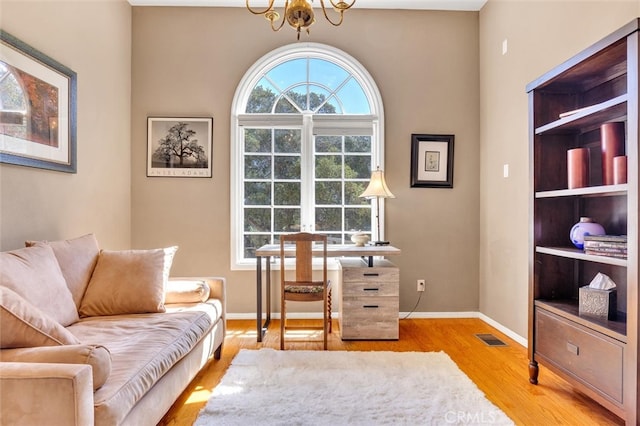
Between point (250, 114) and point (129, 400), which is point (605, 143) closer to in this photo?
point (129, 400)

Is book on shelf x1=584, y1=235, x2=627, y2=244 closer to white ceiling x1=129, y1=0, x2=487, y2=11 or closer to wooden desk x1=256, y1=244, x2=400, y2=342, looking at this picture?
wooden desk x1=256, y1=244, x2=400, y2=342

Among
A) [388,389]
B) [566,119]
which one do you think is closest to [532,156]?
[566,119]

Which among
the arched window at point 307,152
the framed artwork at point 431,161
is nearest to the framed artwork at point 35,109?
the arched window at point 307,152

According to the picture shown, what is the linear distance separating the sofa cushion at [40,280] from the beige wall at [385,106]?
5.20ft

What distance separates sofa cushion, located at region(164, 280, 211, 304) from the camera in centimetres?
239

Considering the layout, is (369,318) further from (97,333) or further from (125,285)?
(97,333)

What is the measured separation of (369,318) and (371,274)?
1.20ft

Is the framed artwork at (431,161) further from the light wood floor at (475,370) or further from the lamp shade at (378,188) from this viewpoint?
the light wood floor at (475,370)

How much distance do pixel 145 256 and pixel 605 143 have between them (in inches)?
109

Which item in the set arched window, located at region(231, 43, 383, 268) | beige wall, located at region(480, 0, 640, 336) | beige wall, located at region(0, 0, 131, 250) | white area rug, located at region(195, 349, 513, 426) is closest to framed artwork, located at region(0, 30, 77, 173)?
beige wall, located at region(0, 0, 131, 250)

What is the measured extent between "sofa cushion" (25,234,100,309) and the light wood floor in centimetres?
90

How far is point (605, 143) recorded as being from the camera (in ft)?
6.00

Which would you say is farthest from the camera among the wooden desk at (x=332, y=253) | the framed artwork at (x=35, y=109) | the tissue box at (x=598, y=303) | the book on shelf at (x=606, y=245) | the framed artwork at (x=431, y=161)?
the framed artwork at (x=431, y=161)

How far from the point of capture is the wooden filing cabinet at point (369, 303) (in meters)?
2.92
